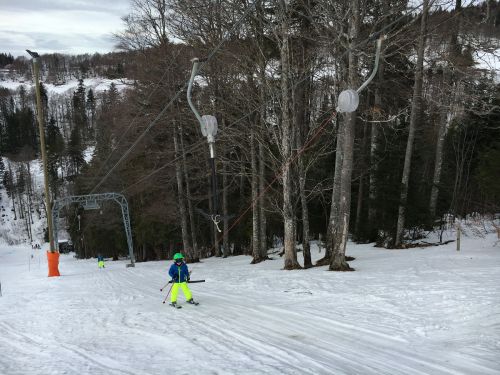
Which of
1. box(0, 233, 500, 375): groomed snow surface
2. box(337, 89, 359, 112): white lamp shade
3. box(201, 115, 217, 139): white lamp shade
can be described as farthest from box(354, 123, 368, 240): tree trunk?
box(201, 115, 217, 139): white lamp shade

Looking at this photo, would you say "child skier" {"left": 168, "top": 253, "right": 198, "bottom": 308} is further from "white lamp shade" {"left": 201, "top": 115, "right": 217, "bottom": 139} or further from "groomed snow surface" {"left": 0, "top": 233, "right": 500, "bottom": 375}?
"white lamp shade" {"left": 201, "top": 115, "right": 217, "bottom": 139}

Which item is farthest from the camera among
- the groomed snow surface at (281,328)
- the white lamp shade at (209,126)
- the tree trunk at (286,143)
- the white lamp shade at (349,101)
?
the tree trunk at (286,143)

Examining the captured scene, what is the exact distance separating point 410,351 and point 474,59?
34.6 feet

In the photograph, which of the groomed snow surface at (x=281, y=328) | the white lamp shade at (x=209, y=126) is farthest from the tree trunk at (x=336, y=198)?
the white lamp shade at (x=209, y=126)

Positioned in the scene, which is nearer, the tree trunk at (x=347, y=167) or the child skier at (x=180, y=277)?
the child skier at (x=180, y=277)

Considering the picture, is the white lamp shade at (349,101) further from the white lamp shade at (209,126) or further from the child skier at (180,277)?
the child skier at (180,277)

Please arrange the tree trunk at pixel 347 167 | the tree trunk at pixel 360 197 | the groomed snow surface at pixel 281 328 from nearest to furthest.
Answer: the groomed snow surface at pixel 281 328, the tree trunk at pixel 347 167, the tree trunk at pixel 360 197

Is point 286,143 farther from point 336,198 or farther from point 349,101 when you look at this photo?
point 349,101

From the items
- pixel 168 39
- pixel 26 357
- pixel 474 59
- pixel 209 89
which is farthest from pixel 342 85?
pixel 168 39

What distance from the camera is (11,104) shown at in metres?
165

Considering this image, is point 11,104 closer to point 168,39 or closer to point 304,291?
point 168,39

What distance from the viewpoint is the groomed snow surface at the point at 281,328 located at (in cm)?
546

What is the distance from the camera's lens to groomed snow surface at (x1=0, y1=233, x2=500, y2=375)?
5457 mm

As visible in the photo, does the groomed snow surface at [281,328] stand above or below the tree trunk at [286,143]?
below
